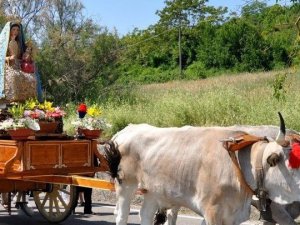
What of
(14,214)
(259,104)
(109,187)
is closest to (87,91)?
(259,104)

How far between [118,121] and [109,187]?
1067 centimetres

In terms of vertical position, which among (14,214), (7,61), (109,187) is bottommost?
(14,214)

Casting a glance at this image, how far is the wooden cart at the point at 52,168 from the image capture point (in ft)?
25.8

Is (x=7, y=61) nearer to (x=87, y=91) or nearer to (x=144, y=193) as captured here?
(x=144, y=193)

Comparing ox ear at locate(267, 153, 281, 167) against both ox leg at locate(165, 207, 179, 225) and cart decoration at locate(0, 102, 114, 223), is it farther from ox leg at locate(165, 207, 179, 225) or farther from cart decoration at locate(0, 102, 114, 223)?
cart decoration at locate(0, 102, 114, 223)

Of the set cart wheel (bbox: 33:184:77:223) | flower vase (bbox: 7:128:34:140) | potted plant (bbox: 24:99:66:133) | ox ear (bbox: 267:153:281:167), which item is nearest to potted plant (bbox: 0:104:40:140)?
flower vase (bbox: 7:128:34:140)

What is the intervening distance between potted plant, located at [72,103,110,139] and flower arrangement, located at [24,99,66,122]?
28cm

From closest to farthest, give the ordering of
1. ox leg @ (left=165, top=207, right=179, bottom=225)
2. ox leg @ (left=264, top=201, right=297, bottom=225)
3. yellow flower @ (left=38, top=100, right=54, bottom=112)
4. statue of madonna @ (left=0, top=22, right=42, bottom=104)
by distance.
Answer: ox leg @ (left=264, top=201, right=297, bottom=225) → ox leg @ (left=165, top=207, right=179, bottom=225) → yellow flower @ (left=38, top=100, right=54, bottom=112) → statue of madonna @ (left=0, top=22, right=42, bottom=104)

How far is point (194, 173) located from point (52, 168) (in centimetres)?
308

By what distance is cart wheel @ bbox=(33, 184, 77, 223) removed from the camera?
28.2 feet

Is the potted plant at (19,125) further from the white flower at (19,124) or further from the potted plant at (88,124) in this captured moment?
the potted plant at (88,124)

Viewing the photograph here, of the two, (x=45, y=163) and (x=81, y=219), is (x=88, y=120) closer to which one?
(x=45, y=163)

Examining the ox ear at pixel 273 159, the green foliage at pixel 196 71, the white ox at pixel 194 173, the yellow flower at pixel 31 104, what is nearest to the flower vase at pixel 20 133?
the yellow flower at pixel 31 104

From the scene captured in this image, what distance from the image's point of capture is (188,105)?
647 inches
